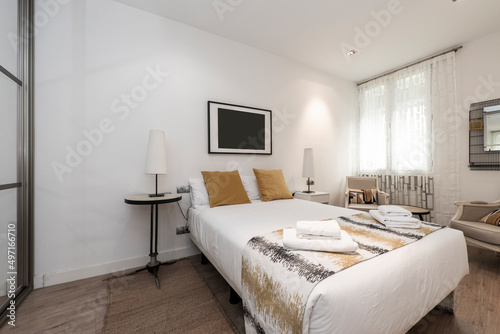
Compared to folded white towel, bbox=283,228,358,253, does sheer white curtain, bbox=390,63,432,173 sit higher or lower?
higher

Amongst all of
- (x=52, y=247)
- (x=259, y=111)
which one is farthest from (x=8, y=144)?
(x=259, y=111)

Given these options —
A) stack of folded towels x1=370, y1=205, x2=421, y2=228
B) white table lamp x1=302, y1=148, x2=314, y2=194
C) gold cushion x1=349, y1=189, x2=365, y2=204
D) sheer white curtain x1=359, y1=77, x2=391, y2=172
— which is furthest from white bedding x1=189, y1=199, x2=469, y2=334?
sheer white curtain x1=359, y1=77, x2=391, y2=172

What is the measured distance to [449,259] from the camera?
1.34m

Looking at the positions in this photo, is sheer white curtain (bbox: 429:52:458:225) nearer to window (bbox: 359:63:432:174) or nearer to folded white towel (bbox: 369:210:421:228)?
window (bbox: 359:63:432:174)

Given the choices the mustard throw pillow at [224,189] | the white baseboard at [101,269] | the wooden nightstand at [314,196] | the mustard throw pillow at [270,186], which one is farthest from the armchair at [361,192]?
the white baseboard at [101,269]

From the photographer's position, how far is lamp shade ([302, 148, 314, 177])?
358 centimetres

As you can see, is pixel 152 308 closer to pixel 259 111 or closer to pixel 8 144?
pixel 8 144

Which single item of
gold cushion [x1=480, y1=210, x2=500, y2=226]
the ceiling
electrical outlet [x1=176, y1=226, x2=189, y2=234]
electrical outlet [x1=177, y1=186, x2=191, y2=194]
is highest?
the ceiling

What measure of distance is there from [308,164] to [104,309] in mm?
3146

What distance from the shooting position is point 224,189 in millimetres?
2547

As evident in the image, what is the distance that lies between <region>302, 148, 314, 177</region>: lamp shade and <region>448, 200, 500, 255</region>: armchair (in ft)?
6.24

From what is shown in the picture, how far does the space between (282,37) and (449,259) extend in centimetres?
311

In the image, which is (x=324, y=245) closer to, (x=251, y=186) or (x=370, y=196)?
(x=251, y=186)

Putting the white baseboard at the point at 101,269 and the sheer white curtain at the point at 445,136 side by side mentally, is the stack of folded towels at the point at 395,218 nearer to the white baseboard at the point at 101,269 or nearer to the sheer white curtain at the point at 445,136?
the white baseboard at the point at 101,269
